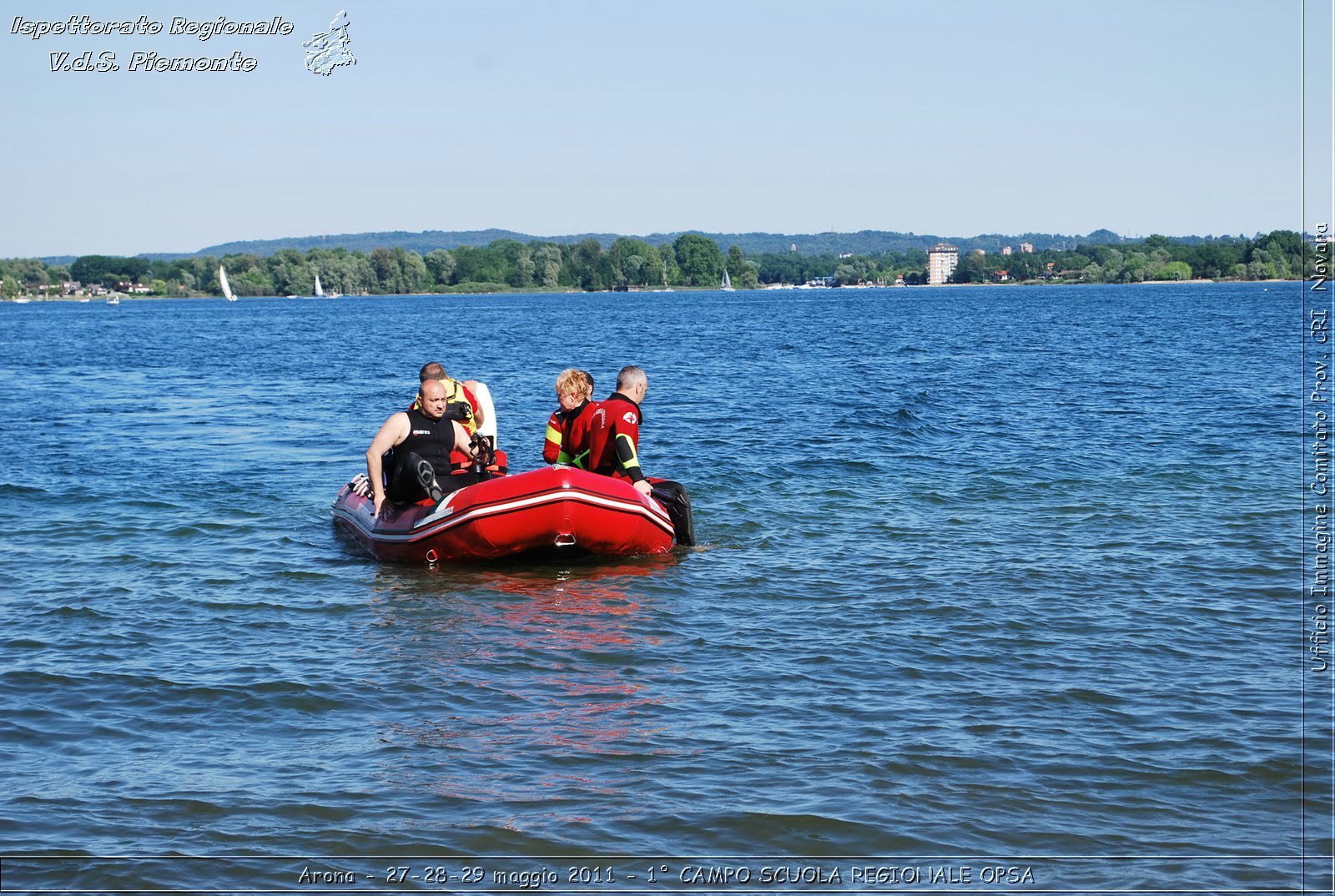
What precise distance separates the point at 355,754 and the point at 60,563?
6.03m

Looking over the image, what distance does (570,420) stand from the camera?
1091 centimetres

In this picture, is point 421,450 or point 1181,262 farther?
point 1181,262

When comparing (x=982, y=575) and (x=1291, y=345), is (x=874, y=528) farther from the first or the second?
(x=1291, y=345)

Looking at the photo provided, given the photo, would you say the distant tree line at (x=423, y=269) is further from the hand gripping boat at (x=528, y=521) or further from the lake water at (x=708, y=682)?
the hand gripping boat at (x=528, y=521)

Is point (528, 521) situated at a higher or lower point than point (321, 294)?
lower

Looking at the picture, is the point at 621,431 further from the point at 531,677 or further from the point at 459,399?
the point at 531,677

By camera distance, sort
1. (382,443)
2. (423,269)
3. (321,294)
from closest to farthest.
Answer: (382,443) → (321,294) → (423,269)

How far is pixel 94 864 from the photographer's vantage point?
520 cm

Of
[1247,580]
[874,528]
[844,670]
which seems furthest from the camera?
[874,528]

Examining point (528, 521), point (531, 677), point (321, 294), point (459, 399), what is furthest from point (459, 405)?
point (321, 294)

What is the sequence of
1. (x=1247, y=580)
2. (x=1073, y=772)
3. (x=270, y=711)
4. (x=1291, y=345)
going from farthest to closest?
1. (x=1291, y=345)
2. (x=1247, y=580)
3. (x=270, y=711)
4. (x=1073, y=772)

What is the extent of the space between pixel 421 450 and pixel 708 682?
413cm

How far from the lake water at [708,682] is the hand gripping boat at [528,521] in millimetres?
244

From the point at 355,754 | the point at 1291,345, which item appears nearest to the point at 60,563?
the point at 355,754
